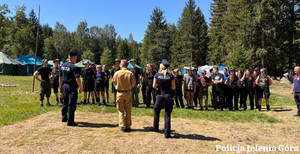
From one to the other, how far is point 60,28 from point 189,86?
83.6 m

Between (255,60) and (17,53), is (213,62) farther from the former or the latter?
(17,53)

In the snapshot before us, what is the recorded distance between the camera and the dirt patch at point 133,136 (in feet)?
14.8

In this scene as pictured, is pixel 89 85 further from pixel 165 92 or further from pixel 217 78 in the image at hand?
pixel 217 78

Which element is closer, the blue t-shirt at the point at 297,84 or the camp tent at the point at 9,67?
the blue t-shirt at the point at 297,84

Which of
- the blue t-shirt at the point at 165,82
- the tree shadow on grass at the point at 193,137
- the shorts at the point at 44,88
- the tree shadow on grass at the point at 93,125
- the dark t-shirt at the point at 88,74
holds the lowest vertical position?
the tree shadow on grass at the point at 193,137

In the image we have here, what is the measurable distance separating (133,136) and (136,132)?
360mm

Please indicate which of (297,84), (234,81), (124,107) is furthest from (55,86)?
(297,84)

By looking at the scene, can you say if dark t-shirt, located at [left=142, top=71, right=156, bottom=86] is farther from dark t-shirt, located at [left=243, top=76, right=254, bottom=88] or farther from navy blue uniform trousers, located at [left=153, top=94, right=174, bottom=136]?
dark t-shirt, located at [left=243, top=76, right=254, bottom=88]

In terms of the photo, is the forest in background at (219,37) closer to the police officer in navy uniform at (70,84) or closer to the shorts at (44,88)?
the shorts at (44,88)

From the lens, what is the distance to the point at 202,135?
5.61 meters

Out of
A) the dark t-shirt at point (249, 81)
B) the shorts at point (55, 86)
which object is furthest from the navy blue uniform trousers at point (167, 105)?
the shorts at point (55, 86)

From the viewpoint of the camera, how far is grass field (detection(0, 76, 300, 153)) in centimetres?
456

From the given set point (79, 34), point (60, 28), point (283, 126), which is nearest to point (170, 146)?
point (283, 126)

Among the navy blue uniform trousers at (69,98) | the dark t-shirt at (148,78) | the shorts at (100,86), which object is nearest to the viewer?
the navy blue uniform trousers at (69,98)
